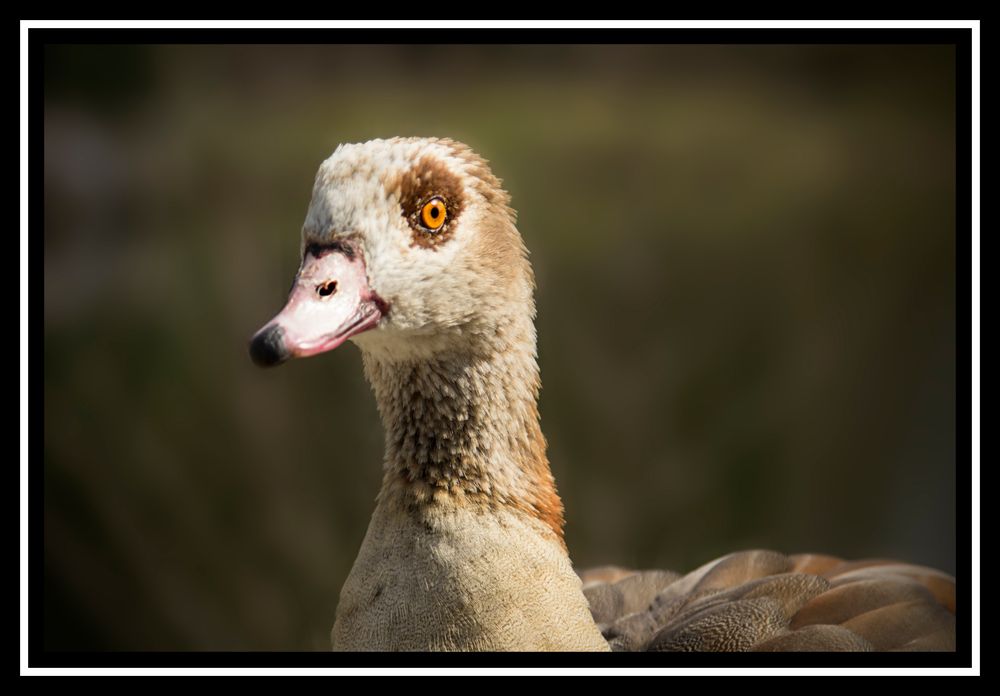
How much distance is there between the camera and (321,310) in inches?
45.3

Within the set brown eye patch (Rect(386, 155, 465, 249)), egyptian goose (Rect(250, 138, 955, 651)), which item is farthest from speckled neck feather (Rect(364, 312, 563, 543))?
brown eye patch (Rect(386, 155, 465, 249))

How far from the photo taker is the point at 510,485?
1.34 m

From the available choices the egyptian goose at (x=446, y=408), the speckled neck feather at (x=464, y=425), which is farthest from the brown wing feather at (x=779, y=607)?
the speckled neck feather at (x=464, y=425)

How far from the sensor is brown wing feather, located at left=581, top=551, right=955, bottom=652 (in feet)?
4.82

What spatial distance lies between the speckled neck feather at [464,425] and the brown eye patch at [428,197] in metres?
0.15

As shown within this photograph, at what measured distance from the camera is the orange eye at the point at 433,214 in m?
1.24

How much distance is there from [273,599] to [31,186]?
2.10 metres

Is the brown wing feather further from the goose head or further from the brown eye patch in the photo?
the brown eye patch

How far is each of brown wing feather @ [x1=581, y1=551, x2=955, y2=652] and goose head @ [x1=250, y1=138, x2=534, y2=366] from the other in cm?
57

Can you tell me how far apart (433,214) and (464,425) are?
0.28 meters

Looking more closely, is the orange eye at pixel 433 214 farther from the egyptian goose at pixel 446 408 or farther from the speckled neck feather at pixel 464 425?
the speckled neck feather at pixel 464 425

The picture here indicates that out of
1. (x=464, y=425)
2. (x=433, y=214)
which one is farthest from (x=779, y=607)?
(x=433, y=214)

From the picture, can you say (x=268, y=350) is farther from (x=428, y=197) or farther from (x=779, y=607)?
(x=779, y=607)
